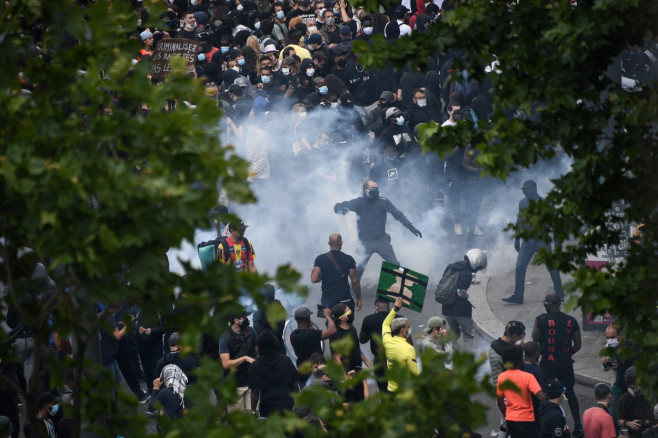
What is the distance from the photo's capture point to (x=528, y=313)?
1377cm

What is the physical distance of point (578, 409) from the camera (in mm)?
10625

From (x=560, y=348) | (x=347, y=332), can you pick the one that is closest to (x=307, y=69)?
(x=347, y=332)

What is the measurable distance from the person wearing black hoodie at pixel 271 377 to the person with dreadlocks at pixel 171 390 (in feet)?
2.22

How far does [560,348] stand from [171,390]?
13.4ft

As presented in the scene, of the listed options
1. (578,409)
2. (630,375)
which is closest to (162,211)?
(630,375)

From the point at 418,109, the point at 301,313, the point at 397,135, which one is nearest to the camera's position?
the point at 301,313

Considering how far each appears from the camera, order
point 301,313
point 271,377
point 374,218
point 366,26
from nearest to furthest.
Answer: point 271,377, point 301,313, point 374,218, point 366,26

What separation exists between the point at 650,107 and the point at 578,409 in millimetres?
6088

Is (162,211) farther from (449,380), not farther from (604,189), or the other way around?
(604,189)

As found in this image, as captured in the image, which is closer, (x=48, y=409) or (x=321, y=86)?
(x=48, y=409)

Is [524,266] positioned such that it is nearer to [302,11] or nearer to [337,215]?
[337,215]

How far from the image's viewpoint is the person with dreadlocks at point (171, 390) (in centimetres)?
925

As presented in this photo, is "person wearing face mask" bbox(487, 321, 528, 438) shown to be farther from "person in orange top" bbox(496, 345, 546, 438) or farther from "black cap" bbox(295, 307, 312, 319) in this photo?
"black cap" bbox(295, 307, 312, 319)

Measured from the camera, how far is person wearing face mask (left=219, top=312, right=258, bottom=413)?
10.1m
